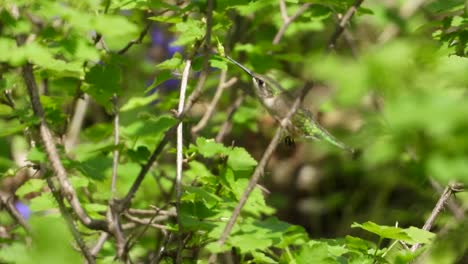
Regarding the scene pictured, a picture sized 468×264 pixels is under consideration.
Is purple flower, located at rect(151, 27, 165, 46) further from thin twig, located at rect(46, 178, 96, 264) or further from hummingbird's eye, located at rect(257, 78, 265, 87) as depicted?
hummingbird's eye, located at rect(257, 78, 265, 87)

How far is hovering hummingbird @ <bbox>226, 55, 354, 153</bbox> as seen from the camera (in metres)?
1.58

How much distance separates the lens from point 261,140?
4.98 m

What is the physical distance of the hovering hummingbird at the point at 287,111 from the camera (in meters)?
1.58

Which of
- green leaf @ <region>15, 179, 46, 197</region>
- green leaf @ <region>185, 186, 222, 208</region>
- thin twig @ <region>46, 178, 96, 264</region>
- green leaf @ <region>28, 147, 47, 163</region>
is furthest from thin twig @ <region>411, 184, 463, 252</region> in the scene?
green leaf @ <region>15, 179, 46, 197</region>

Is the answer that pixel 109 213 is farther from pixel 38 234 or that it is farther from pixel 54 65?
pixel 38 234

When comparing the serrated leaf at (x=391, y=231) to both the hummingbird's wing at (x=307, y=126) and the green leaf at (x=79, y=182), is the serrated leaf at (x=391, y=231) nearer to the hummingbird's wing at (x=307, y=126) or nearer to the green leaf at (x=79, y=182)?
the hummingbird's wing at (x=307, y=126)

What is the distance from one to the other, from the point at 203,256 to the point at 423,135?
7.91ft

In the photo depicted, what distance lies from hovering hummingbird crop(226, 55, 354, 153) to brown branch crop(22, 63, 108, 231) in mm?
457

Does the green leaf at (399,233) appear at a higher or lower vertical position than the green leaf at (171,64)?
lower

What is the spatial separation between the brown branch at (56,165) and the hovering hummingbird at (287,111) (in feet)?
1.50

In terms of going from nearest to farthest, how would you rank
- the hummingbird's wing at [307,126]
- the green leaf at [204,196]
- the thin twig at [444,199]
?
the hummingbird's wing at [307,126], the green leaf at [204,196], the thin twig at [444,199]

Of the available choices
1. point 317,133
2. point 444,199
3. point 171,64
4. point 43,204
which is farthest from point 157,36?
point 317,133

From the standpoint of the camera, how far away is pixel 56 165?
65.4 inches

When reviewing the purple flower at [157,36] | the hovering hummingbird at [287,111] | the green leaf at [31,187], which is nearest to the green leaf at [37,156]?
the green leaf at [31,187]
